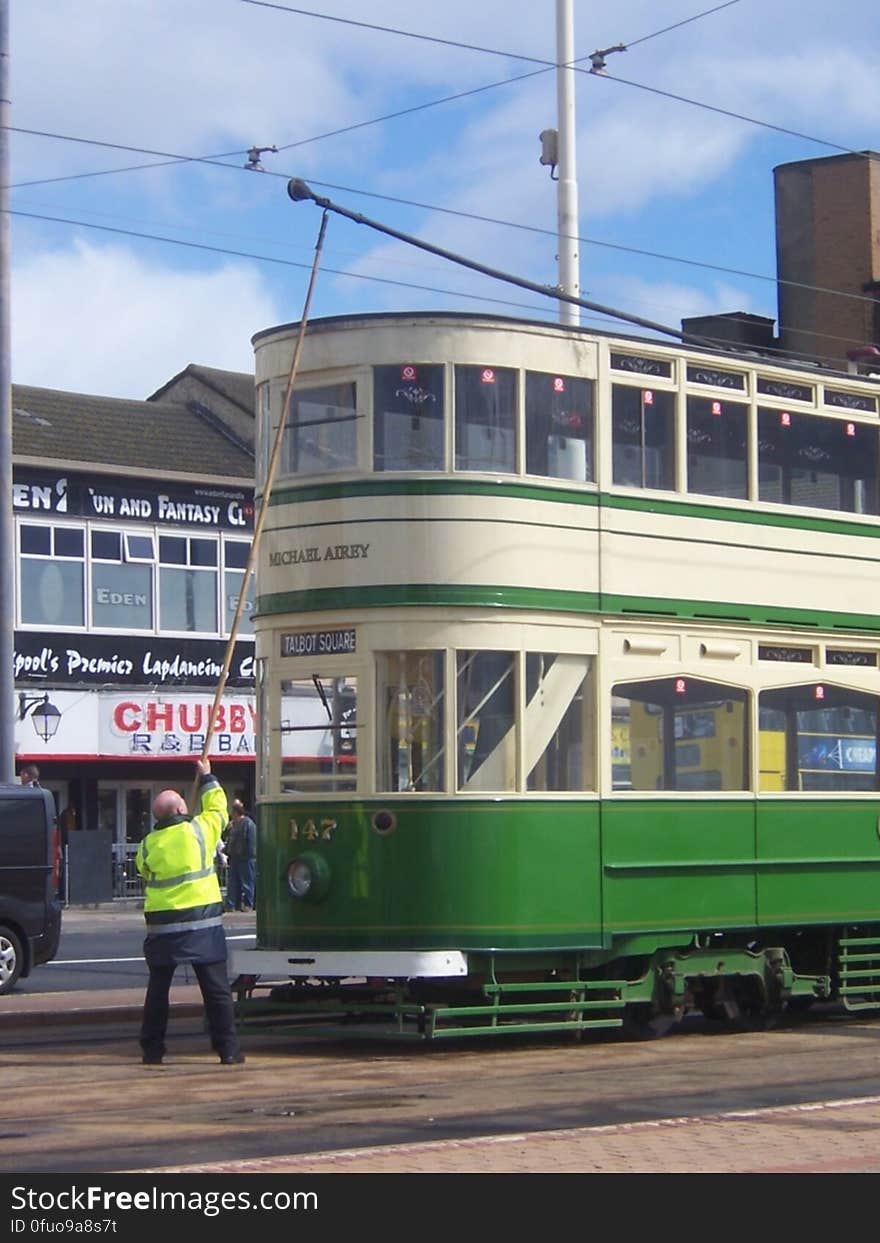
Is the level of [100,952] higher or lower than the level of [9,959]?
lower

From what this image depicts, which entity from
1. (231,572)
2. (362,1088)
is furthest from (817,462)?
(231,572)

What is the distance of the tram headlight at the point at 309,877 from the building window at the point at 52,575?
24559mm

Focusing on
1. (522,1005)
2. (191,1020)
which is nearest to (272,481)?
(522,1005)

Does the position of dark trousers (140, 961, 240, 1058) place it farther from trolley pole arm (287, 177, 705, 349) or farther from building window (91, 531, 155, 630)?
building window (91, 531, 155, 630)

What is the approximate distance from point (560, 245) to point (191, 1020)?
9274mm

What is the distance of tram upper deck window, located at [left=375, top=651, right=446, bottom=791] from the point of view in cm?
1372

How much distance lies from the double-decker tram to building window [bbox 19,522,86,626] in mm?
23612

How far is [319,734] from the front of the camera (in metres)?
14.2

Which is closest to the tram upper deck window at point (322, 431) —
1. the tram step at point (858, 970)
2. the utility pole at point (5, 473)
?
the tram step at point (858, 970)

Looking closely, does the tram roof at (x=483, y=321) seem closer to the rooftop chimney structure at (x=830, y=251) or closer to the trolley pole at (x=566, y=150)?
the trolley pole at (x=566, y=150)

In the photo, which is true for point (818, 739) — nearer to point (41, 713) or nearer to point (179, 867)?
Answer: point (179, 867)

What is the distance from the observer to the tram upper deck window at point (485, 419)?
1402cm

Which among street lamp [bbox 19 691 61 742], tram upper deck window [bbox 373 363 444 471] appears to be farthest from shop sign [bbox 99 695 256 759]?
tram upper deck window [bbox 373 363 444 471]

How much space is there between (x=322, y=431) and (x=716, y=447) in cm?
288
